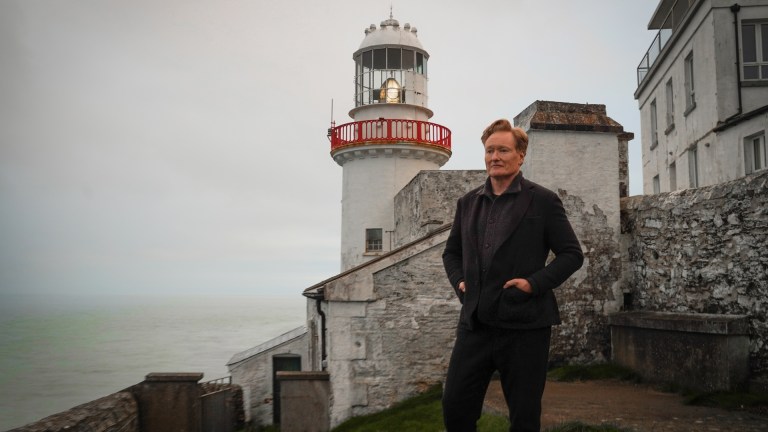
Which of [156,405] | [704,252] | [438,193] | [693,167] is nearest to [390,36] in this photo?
[438,193]

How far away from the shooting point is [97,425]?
366 inches

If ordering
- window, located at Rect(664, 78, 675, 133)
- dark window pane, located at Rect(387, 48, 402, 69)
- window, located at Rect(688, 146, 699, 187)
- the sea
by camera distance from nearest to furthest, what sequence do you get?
window, located at Rect(688, 146, 699, 187) < dark window pane, located at Rect(387, 48, 402, 69) < window, located at Rect(664, 78, 675, 133) < the sea

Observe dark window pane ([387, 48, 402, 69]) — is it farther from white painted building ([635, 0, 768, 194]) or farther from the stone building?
white painted building ([635, 0, 768, 194])

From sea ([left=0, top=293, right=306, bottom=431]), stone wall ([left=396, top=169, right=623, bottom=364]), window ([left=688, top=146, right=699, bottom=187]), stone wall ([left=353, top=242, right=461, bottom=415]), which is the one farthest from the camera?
sea ([left=0, top=293, right=306, bottom=431])

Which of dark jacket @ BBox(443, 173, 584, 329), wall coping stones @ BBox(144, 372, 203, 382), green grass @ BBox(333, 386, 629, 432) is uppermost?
dark jacket @ BBox(443, 173, 584, 329)

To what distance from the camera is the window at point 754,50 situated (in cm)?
1493

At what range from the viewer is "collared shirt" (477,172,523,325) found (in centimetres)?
310

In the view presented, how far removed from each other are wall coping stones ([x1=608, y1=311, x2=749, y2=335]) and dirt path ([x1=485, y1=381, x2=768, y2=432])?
2.11ft

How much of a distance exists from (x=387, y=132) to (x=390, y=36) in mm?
3257

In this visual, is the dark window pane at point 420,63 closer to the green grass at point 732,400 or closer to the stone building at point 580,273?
the stone building at point 580,273

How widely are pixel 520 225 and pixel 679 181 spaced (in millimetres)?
17335

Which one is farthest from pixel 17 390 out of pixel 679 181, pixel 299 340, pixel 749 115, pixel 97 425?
pixel 749 115

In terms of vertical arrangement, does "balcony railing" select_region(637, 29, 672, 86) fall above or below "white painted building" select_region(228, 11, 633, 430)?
above

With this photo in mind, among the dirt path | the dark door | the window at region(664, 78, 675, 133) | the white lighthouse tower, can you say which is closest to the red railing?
the white lighthouse tower
